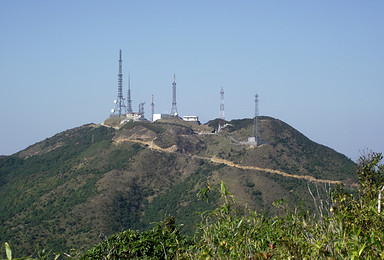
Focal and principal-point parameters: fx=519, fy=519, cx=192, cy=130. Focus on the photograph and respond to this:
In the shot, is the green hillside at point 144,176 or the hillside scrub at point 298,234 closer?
the hillside scrub at point 298,234

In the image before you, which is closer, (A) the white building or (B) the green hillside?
(B) the green hillside

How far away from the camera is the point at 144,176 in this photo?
61.6 meters

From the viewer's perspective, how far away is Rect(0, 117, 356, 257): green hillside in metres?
46.9

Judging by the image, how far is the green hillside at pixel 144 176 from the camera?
4691 cm

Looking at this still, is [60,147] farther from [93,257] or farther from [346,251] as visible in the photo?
[346,251]

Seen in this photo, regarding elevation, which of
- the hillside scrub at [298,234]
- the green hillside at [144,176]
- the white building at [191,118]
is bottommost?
the green hillside at [144,176]

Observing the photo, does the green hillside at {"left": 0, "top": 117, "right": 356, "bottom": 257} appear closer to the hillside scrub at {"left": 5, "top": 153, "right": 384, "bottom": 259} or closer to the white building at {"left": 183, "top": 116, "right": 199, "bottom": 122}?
the white building at {"left": 183, "top": 116, "right": 199, "bottom": 122}

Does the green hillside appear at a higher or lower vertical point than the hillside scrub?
lower

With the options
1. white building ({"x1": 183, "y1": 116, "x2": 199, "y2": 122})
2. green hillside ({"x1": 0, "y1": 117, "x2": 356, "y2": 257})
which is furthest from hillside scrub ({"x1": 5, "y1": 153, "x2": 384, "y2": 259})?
white building ({"x1": 183, "y1": 116, "x2": 199, "y2": 122})

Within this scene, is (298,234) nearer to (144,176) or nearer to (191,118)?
(144,176)

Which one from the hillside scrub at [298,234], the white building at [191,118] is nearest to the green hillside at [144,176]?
the white building at [191,118]

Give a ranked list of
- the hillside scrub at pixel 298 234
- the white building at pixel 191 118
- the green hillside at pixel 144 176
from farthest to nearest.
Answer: the white building at pixel 191 118 → the green hillside at pixel 144 176 → the hillside scrub at pixel 298 234

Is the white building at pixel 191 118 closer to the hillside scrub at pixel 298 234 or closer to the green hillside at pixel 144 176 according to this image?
the green hillside at pixel 144 176

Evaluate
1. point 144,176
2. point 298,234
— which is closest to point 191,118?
point 144,176
